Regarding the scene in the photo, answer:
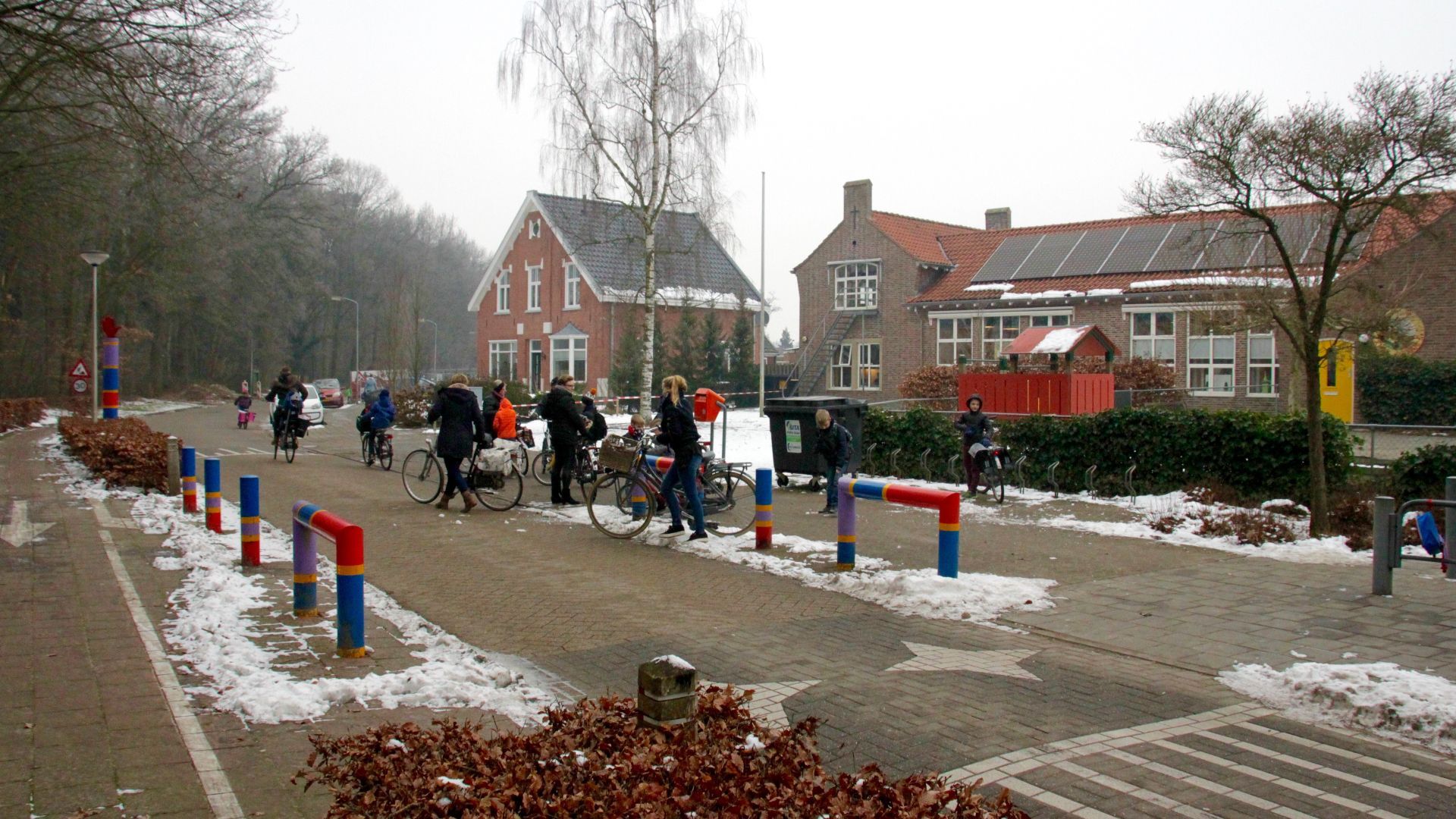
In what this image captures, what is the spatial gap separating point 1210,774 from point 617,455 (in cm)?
809

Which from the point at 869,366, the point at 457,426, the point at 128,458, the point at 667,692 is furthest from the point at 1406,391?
the point at 667,692

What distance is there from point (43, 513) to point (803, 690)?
10.7m

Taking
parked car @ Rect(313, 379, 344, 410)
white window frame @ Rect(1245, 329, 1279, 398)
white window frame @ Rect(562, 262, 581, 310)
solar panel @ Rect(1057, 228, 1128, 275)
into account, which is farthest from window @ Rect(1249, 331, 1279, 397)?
parked car @ Rect(313, 379, 344, 410)

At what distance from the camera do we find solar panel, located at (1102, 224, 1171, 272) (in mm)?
34562

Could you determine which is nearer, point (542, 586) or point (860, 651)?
point (860, 651)

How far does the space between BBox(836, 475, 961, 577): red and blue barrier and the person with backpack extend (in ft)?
12.9

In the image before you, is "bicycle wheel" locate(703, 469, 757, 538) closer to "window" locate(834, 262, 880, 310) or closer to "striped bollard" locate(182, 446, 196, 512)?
"striped bollard" locate(182, 446, 196, 512)

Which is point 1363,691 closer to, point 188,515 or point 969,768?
point 969,768

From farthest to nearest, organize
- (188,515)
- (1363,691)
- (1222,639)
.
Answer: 1. (188,515)
2. (1222,639)
3. (1363,691)

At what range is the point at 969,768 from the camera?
15.9 feet

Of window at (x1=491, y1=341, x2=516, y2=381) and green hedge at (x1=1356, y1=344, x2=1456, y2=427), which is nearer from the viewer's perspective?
green hedge at (x1=1356, y1=344, x2=1456, y2=427)

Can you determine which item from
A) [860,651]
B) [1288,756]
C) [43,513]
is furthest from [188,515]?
[1288,756]

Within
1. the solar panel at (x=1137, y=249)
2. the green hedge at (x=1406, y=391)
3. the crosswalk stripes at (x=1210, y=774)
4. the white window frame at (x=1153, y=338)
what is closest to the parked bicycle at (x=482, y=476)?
the crosswalk stripes at (x=1210, y=774)

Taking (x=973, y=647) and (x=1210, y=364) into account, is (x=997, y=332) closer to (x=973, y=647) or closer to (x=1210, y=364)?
(x=1210, y=364)
